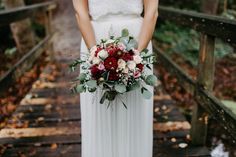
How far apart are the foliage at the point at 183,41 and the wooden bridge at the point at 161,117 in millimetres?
2600

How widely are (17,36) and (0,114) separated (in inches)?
98.1

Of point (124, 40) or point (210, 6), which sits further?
point (210, 6)

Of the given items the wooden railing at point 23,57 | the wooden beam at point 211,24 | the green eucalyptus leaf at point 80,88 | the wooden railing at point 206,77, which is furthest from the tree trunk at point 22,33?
the green eucalyptus leaf at point 80,88

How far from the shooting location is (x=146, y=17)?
7.86ft

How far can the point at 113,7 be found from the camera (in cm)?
235

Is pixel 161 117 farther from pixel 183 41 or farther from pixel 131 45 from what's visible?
pixel 183 41

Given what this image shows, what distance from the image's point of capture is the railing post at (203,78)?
→ 3.30 m

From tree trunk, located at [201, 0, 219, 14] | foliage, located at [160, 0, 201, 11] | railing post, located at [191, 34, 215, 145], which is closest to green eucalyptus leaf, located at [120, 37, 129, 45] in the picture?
railing post, located at [191, 34, 215, 145]

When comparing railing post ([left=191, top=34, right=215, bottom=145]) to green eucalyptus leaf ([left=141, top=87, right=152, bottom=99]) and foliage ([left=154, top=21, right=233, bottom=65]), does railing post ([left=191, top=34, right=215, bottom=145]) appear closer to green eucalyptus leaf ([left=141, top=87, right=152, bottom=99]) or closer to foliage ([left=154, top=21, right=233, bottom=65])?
green eucalyptus leaf ([left=141, top=87, right=152, bottom=99])

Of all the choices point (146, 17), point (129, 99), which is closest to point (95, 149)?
point (129, 99)

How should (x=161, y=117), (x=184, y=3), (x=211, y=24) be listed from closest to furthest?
(x=211, y=24)
(x=161, y=117)
(x=184, y=3)

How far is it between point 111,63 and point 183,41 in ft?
20.3

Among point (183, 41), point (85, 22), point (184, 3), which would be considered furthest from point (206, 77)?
point (184, 3)

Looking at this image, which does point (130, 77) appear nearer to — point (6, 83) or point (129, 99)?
point (129, 99)
